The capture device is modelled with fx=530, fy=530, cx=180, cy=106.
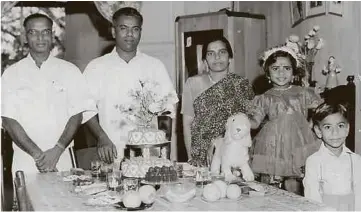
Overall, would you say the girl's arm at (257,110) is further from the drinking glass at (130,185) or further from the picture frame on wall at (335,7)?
the picture frame on wall at (335,7)

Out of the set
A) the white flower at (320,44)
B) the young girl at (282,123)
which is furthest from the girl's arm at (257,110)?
the white flower at (320,44)

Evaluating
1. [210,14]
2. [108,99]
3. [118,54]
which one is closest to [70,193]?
[108,99]

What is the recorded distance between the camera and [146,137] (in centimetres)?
243

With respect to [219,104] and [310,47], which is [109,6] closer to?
[310,47]

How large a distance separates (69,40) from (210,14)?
3.63m

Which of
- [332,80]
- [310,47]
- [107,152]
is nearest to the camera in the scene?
[107,152]

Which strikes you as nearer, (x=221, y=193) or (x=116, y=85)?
(x=221, y=193)

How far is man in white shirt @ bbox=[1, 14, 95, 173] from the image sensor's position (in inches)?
119

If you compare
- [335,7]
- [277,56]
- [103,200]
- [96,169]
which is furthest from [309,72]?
[103,200]

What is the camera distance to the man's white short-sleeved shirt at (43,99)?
310 cm

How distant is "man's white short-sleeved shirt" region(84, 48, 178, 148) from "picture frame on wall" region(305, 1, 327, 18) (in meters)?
1.79

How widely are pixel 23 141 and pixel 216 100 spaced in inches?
44.2

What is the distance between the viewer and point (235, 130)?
2.44 m

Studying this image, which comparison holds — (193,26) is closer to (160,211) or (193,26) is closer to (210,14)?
(210,14)
